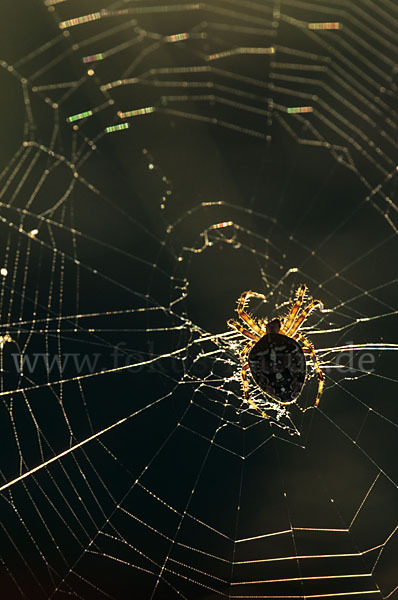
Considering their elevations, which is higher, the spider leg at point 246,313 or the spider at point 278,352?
the spider leg at point 246,313

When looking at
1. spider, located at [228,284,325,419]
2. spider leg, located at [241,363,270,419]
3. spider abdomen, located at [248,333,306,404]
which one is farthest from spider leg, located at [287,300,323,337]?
spider leg, located at [241,363,270,419]

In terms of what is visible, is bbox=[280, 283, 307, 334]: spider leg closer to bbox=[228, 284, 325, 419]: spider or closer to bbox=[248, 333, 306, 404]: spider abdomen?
bbox=[228, 284, 325, 419]: spider

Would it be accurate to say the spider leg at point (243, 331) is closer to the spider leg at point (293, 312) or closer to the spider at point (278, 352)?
the spider at point (278, 352)

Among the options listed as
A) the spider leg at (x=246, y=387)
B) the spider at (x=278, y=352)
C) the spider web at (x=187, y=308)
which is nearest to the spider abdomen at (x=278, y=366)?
the spider at (x=278, y=352)

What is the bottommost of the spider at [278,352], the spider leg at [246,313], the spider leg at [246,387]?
the spider leg at [246,387]

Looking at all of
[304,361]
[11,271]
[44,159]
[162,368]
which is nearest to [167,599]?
[162,368]
